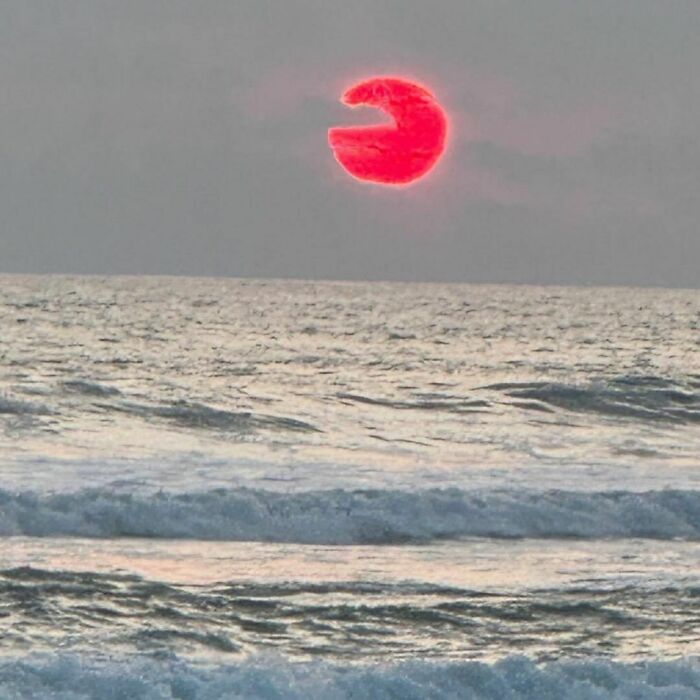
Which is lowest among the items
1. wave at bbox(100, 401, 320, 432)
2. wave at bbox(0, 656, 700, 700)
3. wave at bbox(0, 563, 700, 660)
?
wave at bbox(0, 656, 700, 700)

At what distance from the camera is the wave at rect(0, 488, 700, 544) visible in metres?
17.6

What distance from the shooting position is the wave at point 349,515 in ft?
57.8

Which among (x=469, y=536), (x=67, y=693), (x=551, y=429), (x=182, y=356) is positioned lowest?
(x=67, y=693)

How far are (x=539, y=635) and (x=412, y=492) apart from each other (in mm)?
7683

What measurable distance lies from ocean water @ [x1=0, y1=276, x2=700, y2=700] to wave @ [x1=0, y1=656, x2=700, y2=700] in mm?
19

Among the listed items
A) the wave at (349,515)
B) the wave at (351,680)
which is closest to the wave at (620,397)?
the wave at (349,515)

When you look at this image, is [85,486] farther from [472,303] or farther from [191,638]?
[472,303]

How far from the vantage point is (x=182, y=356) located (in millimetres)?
48406

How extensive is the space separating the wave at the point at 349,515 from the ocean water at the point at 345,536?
5 centimetres

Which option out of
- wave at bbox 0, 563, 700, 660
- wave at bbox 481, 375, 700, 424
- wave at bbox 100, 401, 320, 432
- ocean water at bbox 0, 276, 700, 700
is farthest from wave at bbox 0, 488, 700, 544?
wave at bbox 481, 375, 700, 424

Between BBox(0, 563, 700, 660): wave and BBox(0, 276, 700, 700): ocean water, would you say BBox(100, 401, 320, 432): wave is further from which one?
BBox(0, 563, 700, 660): wave

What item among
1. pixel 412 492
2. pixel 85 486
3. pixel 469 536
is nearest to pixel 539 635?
pixel 469 536

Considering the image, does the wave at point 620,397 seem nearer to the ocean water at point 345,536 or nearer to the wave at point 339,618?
the ocean water at point 345,536

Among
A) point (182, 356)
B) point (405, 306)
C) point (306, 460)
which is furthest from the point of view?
point (405, 306)
